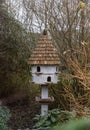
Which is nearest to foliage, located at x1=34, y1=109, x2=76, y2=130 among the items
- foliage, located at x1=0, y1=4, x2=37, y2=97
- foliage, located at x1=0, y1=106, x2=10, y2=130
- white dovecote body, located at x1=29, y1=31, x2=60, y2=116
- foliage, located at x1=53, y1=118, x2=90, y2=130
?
white dovecote body, located at x1=29, y1=31, x2=60, y2=116

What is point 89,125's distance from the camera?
66 cm

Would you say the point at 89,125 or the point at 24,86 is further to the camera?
the point at 24,86

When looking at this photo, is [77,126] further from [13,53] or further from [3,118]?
[13,53]

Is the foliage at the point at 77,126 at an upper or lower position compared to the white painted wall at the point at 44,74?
upper

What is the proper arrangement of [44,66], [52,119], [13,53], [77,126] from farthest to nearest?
[13,53]
[44,66]
[52,119]
[77,126]

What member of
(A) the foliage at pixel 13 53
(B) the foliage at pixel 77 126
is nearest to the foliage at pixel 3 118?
(A) the foliage at pixel 13 53

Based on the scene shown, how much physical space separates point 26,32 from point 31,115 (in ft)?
6.94

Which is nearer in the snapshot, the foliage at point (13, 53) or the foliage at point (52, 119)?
the foliage at point (52, 119)

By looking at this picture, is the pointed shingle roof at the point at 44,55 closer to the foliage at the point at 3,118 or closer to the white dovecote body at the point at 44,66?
the white dovecote body at the point at 44,66

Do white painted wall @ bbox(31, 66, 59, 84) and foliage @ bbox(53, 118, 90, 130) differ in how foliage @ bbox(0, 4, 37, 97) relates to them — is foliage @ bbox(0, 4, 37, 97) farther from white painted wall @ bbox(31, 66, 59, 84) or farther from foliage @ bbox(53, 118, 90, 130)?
foliage @ bbox(53, 118, 90, 130)

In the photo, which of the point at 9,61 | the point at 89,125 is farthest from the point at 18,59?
the point at 89,125

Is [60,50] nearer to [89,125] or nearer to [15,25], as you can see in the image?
[15,25]

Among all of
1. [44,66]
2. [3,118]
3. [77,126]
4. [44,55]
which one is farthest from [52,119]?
[77,126]

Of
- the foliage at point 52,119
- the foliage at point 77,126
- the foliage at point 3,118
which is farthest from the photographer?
the foliage at point 52,119
